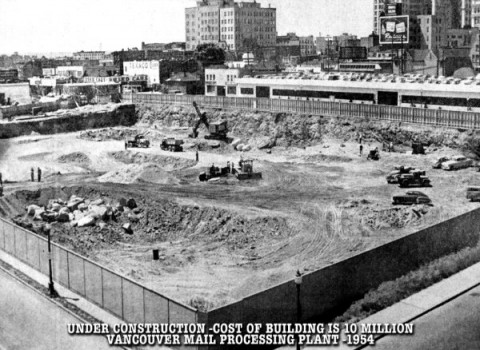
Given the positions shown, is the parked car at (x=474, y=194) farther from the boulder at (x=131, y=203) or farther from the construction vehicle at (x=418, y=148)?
the boulder at (x=131, y=203)

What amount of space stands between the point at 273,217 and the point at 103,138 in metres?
43.7

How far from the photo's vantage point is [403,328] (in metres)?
21.2

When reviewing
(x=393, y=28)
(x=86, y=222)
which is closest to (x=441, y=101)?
A: (x=86, y=222)

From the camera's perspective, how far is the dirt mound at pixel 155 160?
59312 millimetres

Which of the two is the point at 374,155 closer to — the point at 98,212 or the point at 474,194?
the point at 474,194

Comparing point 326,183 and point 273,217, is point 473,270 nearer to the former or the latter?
point 273,217

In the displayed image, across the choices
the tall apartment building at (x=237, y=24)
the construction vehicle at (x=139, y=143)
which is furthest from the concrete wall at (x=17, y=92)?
the tall apartment building at (x=237, y=24)

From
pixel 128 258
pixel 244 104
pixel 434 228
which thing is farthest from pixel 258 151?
pixel 434 228

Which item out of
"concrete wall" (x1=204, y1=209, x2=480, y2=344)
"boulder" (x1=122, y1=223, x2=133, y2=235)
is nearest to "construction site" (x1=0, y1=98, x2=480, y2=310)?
"boulder" (x1=122, y1=223, x2=133, y2=235)

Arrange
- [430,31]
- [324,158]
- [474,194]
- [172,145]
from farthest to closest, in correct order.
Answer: [430,31], [172,145], [324,158], [474,194]

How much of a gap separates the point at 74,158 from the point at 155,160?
988 centimetres

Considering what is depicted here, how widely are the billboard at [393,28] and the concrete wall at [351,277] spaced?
319 feet

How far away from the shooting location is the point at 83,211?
1612 inches

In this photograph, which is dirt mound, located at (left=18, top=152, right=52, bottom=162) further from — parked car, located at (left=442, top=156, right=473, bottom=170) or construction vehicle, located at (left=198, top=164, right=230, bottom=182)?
parked car, located at (left=442, top=156, right=473, bottom=170)
